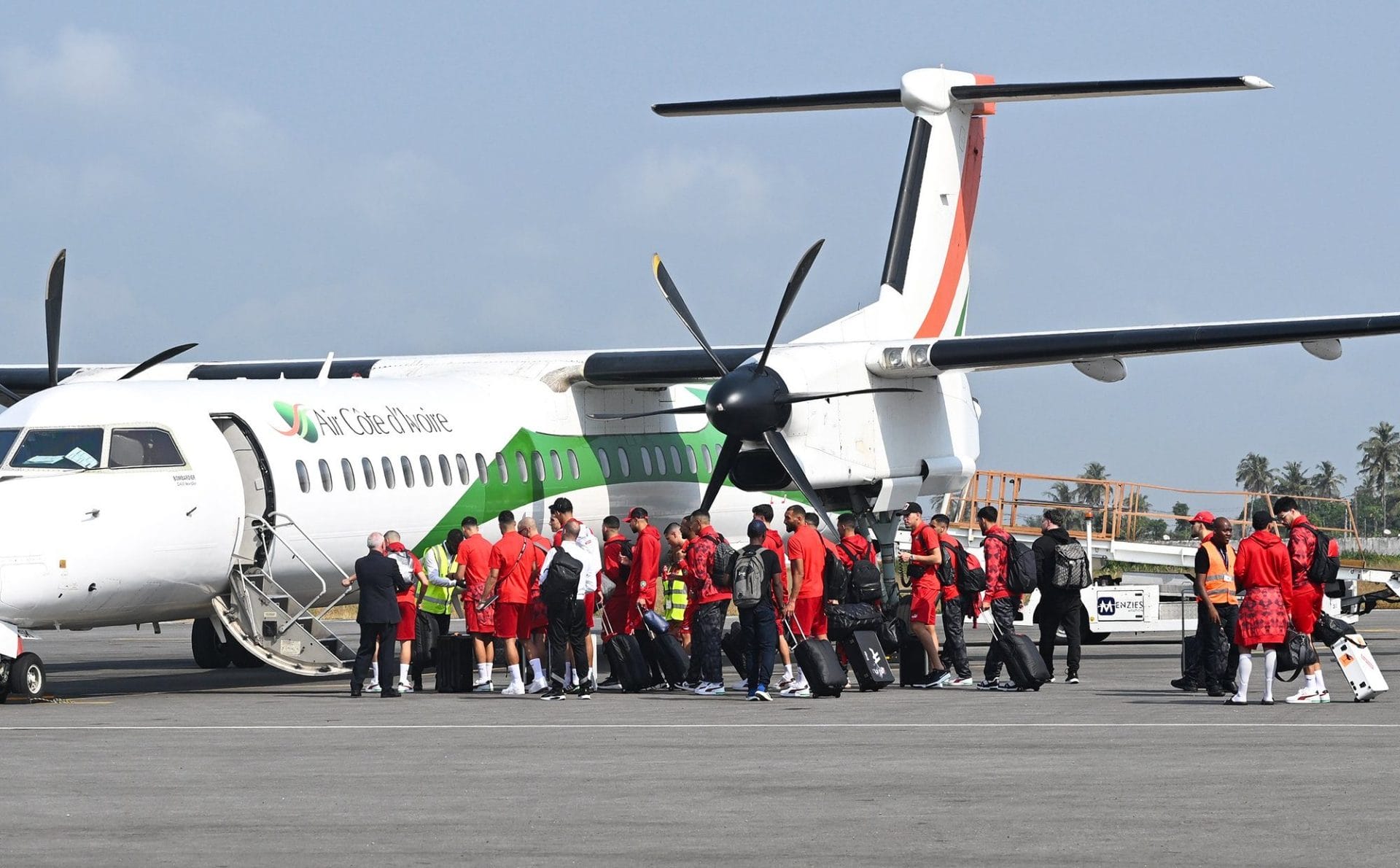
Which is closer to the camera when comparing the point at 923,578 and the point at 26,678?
the point at 26,678

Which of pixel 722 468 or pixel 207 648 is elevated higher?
pixel 722 468

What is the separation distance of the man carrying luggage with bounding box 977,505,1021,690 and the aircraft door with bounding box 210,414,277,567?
21.1 feet

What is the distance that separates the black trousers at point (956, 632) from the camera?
54.5 ft

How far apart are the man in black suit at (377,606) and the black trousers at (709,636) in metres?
2.59

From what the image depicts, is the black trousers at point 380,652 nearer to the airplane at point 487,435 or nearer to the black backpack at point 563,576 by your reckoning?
the airplane at point 487,435

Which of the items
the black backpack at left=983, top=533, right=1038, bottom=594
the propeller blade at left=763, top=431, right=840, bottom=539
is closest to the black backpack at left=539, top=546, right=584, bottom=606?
the black backpack at left=983, top=533, right=1038, bottom=594

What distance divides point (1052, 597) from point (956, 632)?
0.93 m

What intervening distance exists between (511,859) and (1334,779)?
4.75 m

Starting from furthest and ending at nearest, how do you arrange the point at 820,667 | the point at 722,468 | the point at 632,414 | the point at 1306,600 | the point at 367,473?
the point at 632,414 < the point at 722,468 < the point at 367,473 < the point at 820,667 < the point at 1306,600

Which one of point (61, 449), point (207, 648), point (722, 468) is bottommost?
point (207, 648)

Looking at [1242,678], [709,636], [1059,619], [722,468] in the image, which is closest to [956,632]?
[1059,619]

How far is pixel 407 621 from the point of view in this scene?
54.5 ft

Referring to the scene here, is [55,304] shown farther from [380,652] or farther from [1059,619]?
[1059,619]

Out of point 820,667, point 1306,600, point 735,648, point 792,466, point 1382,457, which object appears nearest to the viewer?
point 1306,600
